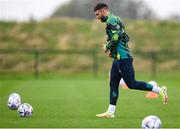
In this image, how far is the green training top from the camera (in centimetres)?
1328

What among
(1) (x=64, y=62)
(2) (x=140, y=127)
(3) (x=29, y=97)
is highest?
(1) (x=64, y=62)

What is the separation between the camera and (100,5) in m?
13.3

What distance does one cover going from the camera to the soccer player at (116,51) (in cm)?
1331

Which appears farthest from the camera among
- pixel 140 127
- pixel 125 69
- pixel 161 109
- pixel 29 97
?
pixel 29 97

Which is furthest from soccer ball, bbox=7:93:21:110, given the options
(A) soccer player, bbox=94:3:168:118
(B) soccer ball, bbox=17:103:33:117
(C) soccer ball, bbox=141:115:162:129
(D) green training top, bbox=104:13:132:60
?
(C) soccer ball, bbox=141:115:162:129

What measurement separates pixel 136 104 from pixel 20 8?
28886mm

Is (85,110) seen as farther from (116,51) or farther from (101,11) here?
(101,11)

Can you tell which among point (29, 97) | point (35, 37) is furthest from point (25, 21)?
point (29, 97)

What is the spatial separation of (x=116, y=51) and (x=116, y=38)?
0.37 m

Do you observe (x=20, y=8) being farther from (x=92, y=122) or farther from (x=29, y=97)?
(x=92, y=122)

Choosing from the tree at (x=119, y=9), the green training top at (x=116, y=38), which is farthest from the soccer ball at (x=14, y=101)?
the tree at (x=119, y=9)

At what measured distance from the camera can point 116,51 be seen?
13.5 metres

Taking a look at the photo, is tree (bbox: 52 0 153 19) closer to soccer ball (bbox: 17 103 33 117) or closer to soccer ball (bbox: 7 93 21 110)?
soccer ball (bbox: 7 93 21 110)

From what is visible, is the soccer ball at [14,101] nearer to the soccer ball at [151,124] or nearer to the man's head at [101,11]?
the man's head at [101,11]
